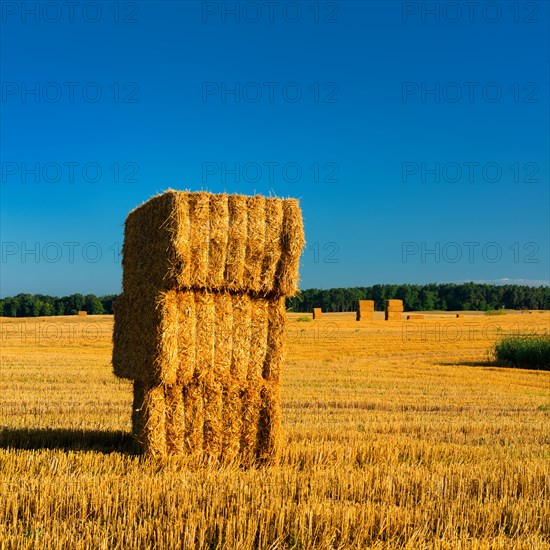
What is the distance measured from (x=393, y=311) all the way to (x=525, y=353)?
1068 inches

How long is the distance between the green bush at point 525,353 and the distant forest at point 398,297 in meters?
68.2

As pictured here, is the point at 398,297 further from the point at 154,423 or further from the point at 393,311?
the point at 154,423

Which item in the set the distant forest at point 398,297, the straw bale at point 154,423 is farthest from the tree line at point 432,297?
the straw bale at point 154,423

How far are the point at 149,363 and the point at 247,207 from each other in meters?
2.37

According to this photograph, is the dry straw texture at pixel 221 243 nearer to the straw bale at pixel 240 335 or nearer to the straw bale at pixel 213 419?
the straw bale at pixel 240 335

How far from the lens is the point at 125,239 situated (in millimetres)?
9906

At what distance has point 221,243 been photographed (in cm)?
850

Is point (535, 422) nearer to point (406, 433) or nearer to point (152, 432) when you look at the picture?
point (406, 433)

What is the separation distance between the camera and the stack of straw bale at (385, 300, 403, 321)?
54.4 meters

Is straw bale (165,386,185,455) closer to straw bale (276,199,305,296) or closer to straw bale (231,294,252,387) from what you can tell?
straw bale (231,294,252,387)

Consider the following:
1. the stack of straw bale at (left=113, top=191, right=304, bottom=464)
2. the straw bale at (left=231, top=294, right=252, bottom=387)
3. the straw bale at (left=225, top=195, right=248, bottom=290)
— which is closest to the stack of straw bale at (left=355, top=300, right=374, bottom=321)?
the stack of straw bale at (left=113, top=191, right=304, bottom=464)

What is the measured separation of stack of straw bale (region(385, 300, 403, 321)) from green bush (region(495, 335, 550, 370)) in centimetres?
2449

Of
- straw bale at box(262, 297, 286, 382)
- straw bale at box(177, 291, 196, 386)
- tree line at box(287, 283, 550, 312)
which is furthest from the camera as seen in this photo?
tree line at box(287, 283, 550, 312)

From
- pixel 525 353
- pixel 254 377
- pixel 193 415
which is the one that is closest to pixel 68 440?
pixel 193 415
